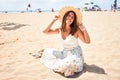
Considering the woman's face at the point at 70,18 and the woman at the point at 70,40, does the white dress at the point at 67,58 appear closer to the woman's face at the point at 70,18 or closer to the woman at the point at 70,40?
the woman at the point at 70,40

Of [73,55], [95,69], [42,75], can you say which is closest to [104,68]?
[95,69]

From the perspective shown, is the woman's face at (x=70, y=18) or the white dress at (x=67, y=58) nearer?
the white dress at (x=67, y=58)

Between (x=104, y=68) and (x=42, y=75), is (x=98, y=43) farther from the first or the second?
(x=42, y=75)

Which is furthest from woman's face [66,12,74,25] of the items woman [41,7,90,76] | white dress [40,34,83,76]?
white dress [40,34,83,76]

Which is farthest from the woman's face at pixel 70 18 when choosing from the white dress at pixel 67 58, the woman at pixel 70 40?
the white dress at pixel 67 58

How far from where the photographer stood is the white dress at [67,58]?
4.63 m

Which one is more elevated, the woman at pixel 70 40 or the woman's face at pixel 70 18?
the woman's face at pixel 70 18

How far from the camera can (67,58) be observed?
467 cm

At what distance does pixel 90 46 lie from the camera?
7.84 metres

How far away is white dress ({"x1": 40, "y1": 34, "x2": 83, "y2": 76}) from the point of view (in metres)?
4.63

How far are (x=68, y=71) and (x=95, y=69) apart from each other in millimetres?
835

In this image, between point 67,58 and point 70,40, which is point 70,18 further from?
point 67,58

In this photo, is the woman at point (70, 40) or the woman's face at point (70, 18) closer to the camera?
the woman at point (70, 40)

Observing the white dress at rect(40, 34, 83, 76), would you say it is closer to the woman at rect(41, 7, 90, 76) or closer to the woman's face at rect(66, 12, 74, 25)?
the woman at rect(41, 7, 90, 76)
